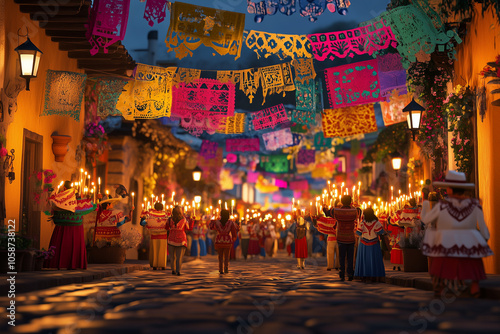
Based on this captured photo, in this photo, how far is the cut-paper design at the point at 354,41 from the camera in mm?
17344

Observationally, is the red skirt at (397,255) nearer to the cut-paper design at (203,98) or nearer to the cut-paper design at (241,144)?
the cut-paper design at (203,98)

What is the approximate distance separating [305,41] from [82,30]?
5.88 meters

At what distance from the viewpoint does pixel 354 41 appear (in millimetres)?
17734

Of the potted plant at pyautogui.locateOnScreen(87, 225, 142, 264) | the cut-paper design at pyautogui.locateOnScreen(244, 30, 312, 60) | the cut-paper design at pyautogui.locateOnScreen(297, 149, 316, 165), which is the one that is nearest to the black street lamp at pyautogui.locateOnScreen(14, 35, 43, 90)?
the cut-paper design at pyautogui.locateOnScreen(244, 30, 312, 60)

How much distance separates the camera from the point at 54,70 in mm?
16875

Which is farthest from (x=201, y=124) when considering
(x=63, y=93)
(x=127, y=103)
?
(x=63, y=93)

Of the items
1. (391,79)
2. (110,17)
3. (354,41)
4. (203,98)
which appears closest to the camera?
(110,17)

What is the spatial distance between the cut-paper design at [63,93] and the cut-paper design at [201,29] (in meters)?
2.59

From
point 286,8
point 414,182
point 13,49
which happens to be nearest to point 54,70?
point 13,49

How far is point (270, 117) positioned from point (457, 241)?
582 inches

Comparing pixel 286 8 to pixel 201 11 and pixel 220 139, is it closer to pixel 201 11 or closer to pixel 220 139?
pixel 201 11

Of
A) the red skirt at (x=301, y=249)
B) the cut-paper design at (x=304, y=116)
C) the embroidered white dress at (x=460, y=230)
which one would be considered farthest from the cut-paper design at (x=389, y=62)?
the embroidered white dress at (x=460, y=230)

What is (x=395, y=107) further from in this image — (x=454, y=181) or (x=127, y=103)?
(x=454, y=181)

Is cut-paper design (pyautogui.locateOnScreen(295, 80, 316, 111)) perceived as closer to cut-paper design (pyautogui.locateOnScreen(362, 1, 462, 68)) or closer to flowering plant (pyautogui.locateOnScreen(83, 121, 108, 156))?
cut-paper design (pyautogui.locateOnScreen(362, 1, 462, 68))
